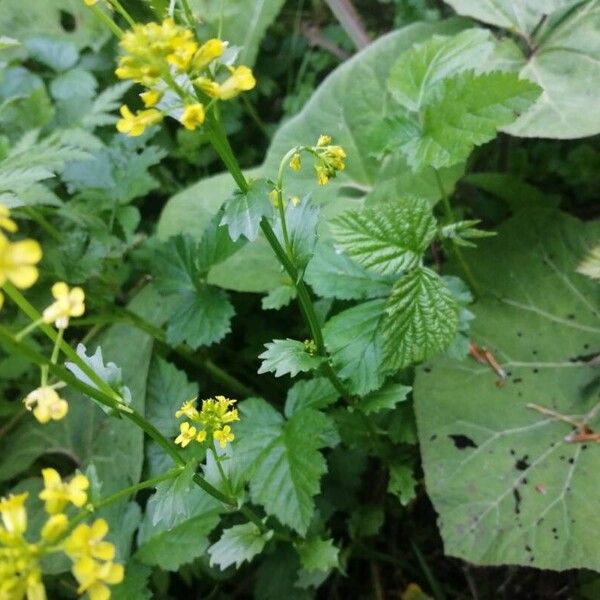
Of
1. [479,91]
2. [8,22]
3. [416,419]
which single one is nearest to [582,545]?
[416,419]

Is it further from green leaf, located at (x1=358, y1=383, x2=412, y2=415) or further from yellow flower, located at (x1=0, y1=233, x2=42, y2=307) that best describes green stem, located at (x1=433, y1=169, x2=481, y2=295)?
yellow flower, located at (x1=0, y1=233, x2=42, y2=307)

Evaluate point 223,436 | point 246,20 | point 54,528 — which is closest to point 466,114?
point 223,436

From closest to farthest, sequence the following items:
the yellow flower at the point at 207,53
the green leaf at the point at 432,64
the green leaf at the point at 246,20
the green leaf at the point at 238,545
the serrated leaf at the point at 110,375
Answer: the yellow flower at the point at 207,53
the serrated leaf at the point at 110,375
the green leaf at the point at 238,545
the green leaf at the point at 432,64
the green leaf at the point at 246,20

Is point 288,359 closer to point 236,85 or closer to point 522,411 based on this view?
point 236,85

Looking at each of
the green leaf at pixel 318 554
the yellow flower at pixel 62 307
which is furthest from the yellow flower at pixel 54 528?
the green leaf at pixel 318 554

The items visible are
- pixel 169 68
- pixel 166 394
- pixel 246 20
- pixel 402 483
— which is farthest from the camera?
pixel 246 20

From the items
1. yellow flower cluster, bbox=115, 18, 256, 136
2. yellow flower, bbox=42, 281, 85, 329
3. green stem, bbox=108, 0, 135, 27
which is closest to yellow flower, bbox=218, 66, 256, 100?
yellow flower cluster, bbox=115, 18, 256, 136

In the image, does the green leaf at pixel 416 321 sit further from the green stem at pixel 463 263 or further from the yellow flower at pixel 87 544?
the yellow flower at pixel 87 544
